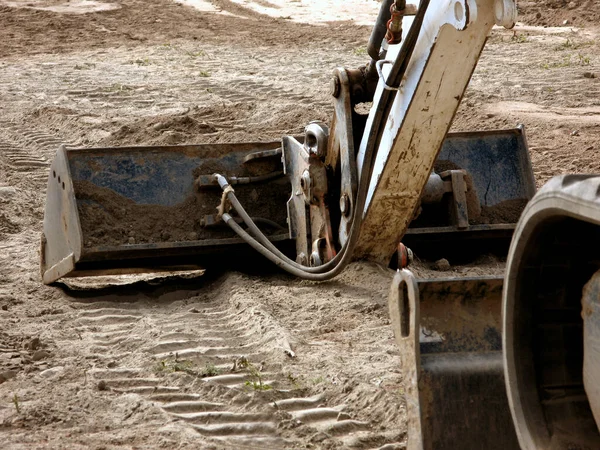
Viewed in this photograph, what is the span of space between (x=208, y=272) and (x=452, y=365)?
3.11m

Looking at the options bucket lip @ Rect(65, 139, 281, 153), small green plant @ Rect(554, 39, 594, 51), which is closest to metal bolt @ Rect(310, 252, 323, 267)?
bucket lip @ Rect(65, 139, 281, 153)

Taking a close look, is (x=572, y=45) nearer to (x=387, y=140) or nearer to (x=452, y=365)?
(x=387, y=140)

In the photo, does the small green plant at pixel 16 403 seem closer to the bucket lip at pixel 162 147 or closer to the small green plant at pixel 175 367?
the small green plant at pixel 175 367

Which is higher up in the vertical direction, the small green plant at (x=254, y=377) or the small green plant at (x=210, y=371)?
the small green plant at (x=254, y=377)

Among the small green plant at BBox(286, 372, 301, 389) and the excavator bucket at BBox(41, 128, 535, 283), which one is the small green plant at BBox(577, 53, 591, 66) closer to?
the excavator bucket at BBox(41, 128, 535, 283)

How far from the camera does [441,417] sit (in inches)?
103

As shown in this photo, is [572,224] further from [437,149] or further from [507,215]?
[507,215]

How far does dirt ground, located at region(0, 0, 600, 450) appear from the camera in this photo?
133 inches

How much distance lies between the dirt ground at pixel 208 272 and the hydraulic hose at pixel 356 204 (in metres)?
0.13

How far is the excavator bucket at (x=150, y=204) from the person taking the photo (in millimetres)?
5188

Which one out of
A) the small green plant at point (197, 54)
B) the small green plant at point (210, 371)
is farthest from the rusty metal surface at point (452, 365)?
the small green plant at point (197, 54)

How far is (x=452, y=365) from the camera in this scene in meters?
2.63

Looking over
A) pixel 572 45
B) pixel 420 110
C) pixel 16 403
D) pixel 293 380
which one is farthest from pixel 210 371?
pixel 572 45

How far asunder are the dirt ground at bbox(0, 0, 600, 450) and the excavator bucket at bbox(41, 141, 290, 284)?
0.22m
